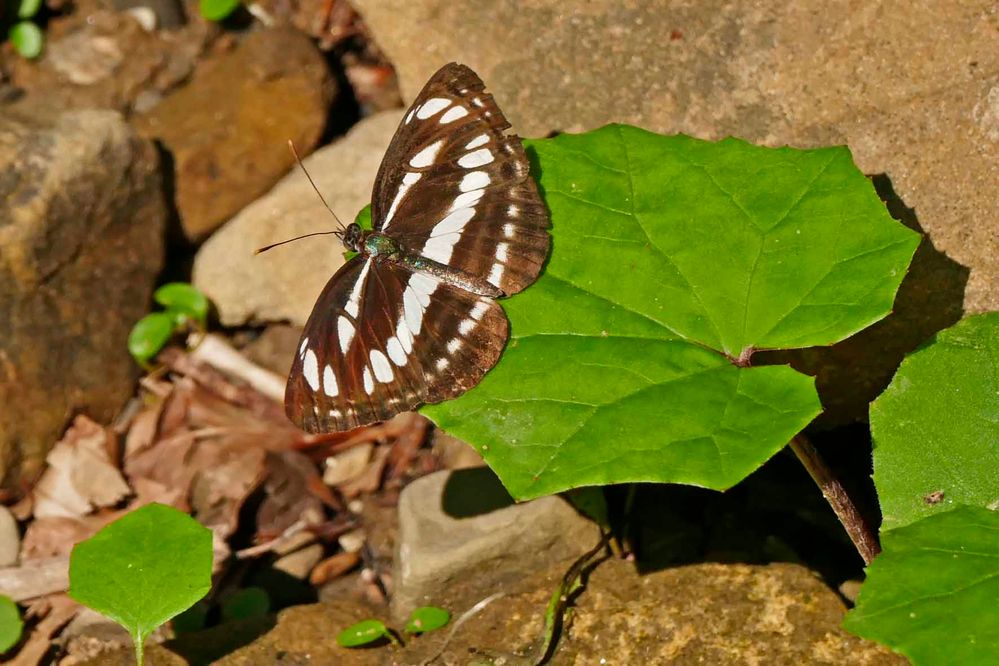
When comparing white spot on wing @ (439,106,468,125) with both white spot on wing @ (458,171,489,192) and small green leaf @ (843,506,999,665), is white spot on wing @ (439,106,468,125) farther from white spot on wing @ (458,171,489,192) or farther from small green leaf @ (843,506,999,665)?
small green leaf @ (843,506,999,665)

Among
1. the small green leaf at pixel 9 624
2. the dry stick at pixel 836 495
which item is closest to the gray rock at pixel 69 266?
the small green leaf at pixel 9 624

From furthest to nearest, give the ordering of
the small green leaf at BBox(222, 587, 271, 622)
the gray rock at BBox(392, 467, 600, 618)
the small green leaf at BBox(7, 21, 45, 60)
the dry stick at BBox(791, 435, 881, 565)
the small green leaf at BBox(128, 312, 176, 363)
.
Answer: the small green leaf at BBox(7, 21, 45, 60) → the small green leaf at BBox(128, 312, 176, 363) → the small green leaf at BBox(222, 587, 271, 622) → the gray rock at BBox(392, 467, 600, 618) → the dry stick at BBox(791, 435, 881, 565)

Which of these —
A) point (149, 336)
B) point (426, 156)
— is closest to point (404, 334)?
point (426, 156)

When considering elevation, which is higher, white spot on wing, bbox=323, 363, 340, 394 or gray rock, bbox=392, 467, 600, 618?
white spot on wing, bbox=323, 363, 340, 394

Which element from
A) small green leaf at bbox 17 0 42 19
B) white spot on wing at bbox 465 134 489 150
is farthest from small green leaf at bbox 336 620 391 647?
small green leaf at bbox 17 0 42 19

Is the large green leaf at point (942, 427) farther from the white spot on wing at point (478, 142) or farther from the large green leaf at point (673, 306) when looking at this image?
the white spot on wing at point (478, 142)

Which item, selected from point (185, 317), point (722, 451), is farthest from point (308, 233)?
point (722, 451)

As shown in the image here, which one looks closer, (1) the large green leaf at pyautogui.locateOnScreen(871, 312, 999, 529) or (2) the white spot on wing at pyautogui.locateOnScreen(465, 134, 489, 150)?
(1) the large green leaf at pyautogui.locateOnScreen(871, 312, 999, 529)
